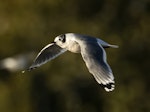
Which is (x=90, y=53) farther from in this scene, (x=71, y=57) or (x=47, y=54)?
(x=71, y=57)

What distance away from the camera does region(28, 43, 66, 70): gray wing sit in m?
4.04

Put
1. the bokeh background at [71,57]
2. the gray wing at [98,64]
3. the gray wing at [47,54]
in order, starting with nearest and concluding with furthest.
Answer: the gray wing at [98,64], the gray wing at [47,54], the bokeh background at [71,57]

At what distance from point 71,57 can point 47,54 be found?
3.92 m

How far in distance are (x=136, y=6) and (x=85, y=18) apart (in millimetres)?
506

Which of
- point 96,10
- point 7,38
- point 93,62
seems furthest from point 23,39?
point 93,62

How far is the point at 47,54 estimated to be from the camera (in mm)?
4055

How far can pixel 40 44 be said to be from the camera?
805 cm

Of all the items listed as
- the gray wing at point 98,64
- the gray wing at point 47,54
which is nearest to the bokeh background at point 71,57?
the gray wing at point 47,54

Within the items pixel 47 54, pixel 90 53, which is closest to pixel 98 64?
pixel 90 53

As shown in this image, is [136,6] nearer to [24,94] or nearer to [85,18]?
[85,18]

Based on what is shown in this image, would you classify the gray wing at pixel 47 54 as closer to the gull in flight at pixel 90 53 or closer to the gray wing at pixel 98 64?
the gull in flight at pixel 90 53

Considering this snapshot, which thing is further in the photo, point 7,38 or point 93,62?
point 7,38

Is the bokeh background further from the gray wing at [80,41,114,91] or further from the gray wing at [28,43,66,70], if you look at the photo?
the gray wing at [80,41,114,91]

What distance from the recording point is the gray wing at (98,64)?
11.4ft
